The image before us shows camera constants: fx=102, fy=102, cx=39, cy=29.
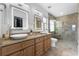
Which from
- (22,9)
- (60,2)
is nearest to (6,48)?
(22,9)

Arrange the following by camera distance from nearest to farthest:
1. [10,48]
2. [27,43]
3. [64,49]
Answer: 1. [10,48]
2. [27,43]
3. [64,49]

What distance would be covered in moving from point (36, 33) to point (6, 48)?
69cm

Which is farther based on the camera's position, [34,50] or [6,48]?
[34,50]

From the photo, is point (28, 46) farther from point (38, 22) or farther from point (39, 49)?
point (38, 22)

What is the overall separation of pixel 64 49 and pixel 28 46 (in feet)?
2.26

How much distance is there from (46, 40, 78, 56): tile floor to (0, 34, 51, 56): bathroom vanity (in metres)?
0.15

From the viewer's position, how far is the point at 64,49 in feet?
6.38

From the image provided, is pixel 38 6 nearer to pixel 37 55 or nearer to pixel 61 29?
pixel 61 29

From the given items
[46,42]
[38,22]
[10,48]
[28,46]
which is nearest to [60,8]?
[38,22]

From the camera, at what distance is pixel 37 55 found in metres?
1.93

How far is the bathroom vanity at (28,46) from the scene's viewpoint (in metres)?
1.54

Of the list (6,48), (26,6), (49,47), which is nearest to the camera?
(6,48)

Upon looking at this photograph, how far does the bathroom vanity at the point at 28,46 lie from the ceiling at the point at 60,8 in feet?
1.57

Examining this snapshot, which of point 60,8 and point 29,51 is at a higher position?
point 60,8
